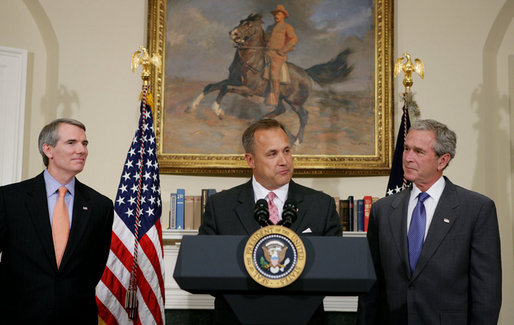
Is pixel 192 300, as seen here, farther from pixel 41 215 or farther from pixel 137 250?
pixel 41 215

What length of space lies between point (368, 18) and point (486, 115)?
5.27ft

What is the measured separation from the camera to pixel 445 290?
312 cm

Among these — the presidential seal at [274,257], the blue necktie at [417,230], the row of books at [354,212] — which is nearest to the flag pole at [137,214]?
the row of books at [354,212]

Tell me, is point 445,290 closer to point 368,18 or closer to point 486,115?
point 486,115

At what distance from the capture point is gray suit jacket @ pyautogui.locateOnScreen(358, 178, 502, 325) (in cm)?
309

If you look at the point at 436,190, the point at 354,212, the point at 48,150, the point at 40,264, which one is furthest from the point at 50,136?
the point at 354,212

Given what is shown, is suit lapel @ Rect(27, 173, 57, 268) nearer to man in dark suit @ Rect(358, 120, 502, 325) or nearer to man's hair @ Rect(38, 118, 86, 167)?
man's hair @ Rect(38, 118, 86, 167)

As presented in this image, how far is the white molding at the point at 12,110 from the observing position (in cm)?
569

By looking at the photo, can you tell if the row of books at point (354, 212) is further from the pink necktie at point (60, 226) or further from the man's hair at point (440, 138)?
the pink necktie at point (60, 226)

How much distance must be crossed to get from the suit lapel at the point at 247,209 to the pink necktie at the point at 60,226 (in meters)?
1.14

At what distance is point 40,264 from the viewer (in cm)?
323

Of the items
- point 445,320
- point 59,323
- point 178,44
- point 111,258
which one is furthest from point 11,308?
point 178,44

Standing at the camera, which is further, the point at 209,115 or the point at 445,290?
the point at 209,115

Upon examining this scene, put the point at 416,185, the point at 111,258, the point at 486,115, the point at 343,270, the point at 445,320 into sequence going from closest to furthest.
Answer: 1. the point at 343,270
2. the point at 445,320
3. the point at 416,185
4. the point at 111,258
5. the point at 486,115
